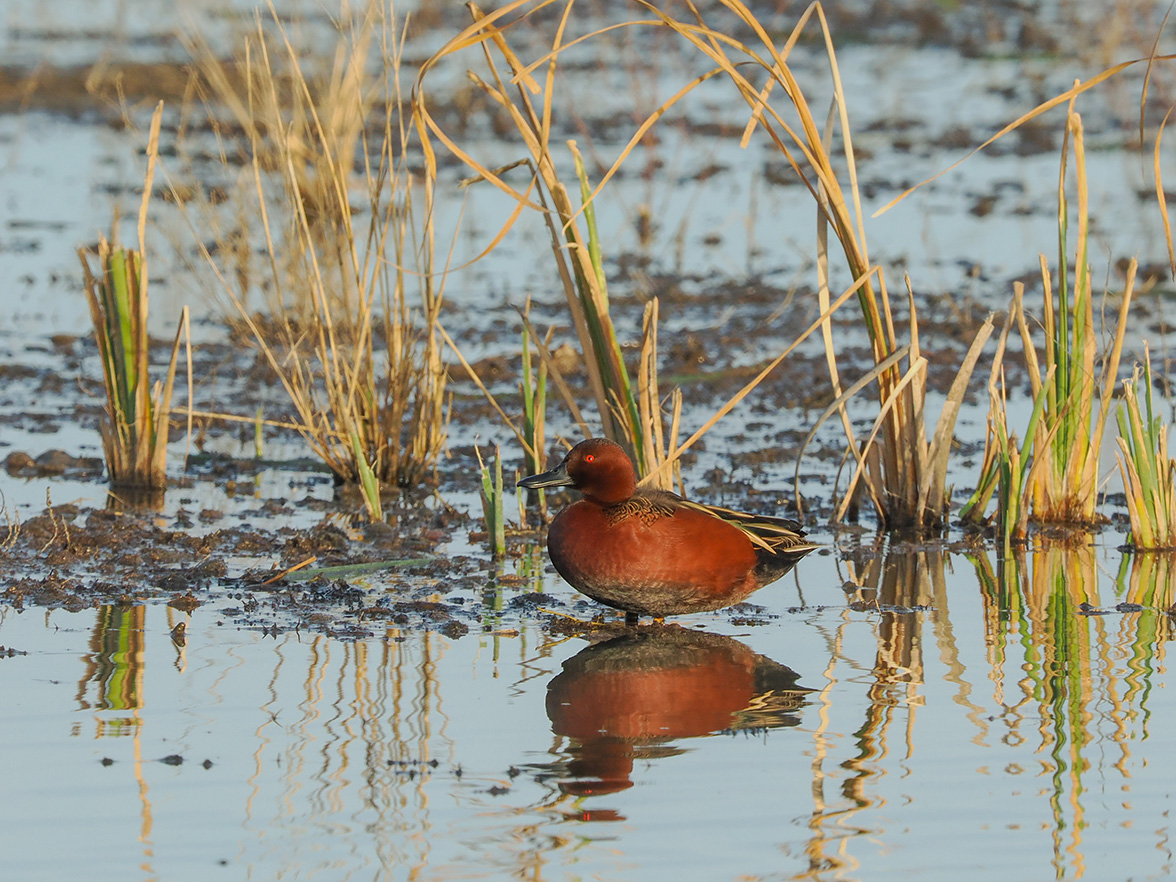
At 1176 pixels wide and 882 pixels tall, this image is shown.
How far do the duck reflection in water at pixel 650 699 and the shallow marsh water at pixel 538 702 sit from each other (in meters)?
0.01

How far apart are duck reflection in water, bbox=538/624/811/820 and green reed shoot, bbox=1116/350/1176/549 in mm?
1762

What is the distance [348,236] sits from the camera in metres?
6.32

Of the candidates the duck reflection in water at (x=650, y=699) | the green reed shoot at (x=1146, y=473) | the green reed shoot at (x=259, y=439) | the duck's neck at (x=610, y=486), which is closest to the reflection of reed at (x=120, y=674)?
the duck reflection in water at (x=650, y=699)

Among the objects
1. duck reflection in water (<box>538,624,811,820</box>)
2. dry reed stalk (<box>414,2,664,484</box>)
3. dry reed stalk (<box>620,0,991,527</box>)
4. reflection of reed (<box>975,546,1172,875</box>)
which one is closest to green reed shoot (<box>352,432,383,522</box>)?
dry reed stalk (<box>414,2,664,484</box>)

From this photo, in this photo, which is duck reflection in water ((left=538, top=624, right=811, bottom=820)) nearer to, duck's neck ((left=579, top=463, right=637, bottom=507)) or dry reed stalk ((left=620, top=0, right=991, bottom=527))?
duck's neck ((left=579, top=463, right=637, bottom=507))

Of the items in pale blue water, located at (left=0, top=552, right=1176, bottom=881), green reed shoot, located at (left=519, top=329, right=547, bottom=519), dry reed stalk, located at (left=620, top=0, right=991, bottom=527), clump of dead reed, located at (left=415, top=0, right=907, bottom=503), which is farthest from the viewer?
green reed shoot, located at (left=519, top=329, right=547, bottom=519)

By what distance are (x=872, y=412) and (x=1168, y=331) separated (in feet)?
7.88

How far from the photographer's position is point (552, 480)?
5.25 m

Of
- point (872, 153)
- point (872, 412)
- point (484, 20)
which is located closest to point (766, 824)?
point (484, 20)

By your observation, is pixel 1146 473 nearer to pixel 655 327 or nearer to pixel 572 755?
pixel 655 327

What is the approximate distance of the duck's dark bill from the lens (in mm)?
5223

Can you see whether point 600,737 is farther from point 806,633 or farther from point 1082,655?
point 1082,655

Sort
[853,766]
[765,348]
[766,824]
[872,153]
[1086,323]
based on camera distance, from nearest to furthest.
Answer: [766,824] → [853,766] → [1086,323] → [765,348] → [872,153]

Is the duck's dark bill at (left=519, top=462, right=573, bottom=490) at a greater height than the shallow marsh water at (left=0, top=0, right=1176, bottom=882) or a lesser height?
greater
